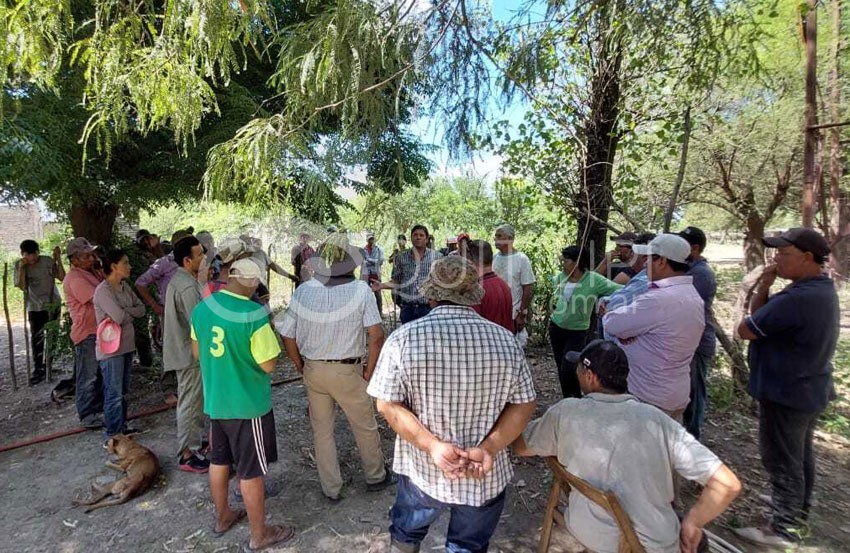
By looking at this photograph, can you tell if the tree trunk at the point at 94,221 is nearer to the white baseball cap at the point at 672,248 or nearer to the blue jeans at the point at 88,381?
the blue jeans at the point at 88,381

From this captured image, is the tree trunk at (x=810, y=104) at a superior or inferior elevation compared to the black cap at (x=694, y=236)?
superior

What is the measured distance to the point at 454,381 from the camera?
6.15 ft

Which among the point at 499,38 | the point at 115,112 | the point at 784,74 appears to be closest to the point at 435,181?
the point at 499,38

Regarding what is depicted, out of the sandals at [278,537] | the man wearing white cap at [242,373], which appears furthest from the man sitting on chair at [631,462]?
the sandals at [278,537]

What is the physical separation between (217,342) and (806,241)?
336 cm

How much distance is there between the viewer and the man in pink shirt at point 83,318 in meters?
3.97

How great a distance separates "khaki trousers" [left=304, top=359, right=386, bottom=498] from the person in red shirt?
110 centimetres

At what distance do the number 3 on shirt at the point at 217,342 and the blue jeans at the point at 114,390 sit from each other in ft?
6.39

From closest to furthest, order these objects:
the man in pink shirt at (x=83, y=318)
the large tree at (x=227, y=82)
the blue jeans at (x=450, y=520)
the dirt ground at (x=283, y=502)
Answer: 1. the blue jeans at (x=450, y=520)
2. the large tree at (x=227, y=82)
3. the dirt ground at (x=283, y=502)
4. the man in pink shirt at (x=83, y=318)

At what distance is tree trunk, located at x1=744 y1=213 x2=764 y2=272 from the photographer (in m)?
10.9

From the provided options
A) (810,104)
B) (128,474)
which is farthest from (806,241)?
(128,474)

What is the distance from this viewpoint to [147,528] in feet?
9.41

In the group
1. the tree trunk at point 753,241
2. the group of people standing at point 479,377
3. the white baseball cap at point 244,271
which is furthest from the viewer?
the tree trunk at point 753,241

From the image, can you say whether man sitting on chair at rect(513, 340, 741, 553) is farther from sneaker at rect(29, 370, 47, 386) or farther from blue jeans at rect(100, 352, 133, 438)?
sneaker at rect(29, 370, 47, 386)
